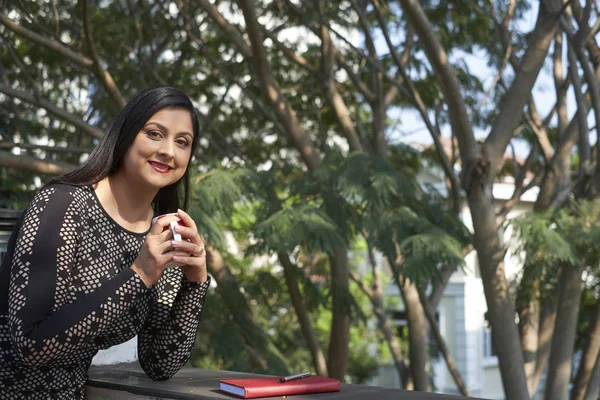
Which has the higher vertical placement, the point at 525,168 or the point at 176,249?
the point at 525,168

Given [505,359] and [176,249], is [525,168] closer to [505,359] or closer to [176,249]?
[505,359]

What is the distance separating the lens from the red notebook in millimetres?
2211

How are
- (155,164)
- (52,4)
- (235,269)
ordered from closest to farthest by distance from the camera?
1. (155,164)
2. (52,4)
3. (235,269)

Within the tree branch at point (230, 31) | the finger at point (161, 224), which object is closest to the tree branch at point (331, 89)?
the tree branch at point (230, 31)

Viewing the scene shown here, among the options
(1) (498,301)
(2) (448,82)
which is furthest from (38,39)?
(1) (498,301)

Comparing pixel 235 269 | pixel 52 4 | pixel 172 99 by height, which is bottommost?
pixel 172 99

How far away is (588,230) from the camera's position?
5.26m

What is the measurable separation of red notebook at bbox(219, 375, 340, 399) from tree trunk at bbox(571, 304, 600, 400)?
416cm

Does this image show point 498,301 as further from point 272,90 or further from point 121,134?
point 121,134

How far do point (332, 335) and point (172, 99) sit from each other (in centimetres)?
587

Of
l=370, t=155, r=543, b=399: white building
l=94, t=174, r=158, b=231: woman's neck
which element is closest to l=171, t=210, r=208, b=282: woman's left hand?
l=94, t=174, r=158, b=231: woman's neck

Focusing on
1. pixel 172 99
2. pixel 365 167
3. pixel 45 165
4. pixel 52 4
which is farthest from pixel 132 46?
pixel 172 99

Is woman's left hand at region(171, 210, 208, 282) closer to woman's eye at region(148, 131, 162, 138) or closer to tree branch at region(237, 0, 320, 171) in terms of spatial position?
woman's eye at region(148, 131, 162, 138)

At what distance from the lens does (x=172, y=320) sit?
96.1 inches
